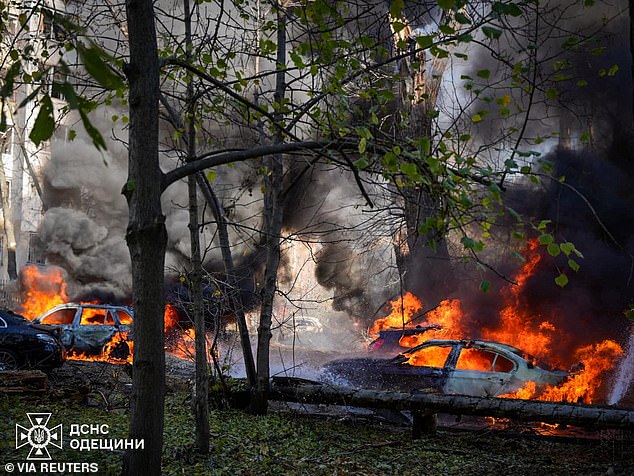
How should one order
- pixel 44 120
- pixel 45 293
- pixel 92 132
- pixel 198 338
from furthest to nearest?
pixel 45 293 < pixel 198 338 < pixel 44 120 < pixel 92 132

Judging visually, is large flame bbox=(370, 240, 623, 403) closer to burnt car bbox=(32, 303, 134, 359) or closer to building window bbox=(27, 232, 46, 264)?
burnt car bbox=(32, 303, 134, 359)

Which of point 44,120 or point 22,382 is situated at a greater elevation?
point 44,120

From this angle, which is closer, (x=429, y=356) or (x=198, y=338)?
(x=198, y=338)

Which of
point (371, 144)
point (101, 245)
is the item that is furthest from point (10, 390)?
point (101, 245)

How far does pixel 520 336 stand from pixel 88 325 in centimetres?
1054

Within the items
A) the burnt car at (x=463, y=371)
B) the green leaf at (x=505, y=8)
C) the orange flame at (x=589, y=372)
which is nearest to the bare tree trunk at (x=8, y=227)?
the burnt car at (x=463, y=371)

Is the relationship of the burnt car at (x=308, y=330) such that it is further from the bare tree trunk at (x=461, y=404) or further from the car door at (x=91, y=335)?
the bare tree trunk at (x=461, y=404)

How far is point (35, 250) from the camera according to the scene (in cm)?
1611

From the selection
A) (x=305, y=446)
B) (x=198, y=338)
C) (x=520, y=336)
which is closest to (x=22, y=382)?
(x=198, y=338)

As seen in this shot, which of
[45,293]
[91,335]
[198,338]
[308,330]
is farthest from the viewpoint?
[45,293]

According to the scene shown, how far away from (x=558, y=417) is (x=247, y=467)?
4.04 m

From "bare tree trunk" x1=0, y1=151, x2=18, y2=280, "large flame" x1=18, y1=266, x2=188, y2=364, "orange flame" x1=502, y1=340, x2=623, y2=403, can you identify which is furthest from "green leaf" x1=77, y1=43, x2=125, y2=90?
"bare tree trunk" x1=0, y1=151, x2=18, y2=280

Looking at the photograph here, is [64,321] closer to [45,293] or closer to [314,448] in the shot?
[45,293]

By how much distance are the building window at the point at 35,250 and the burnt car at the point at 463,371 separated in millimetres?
10151
